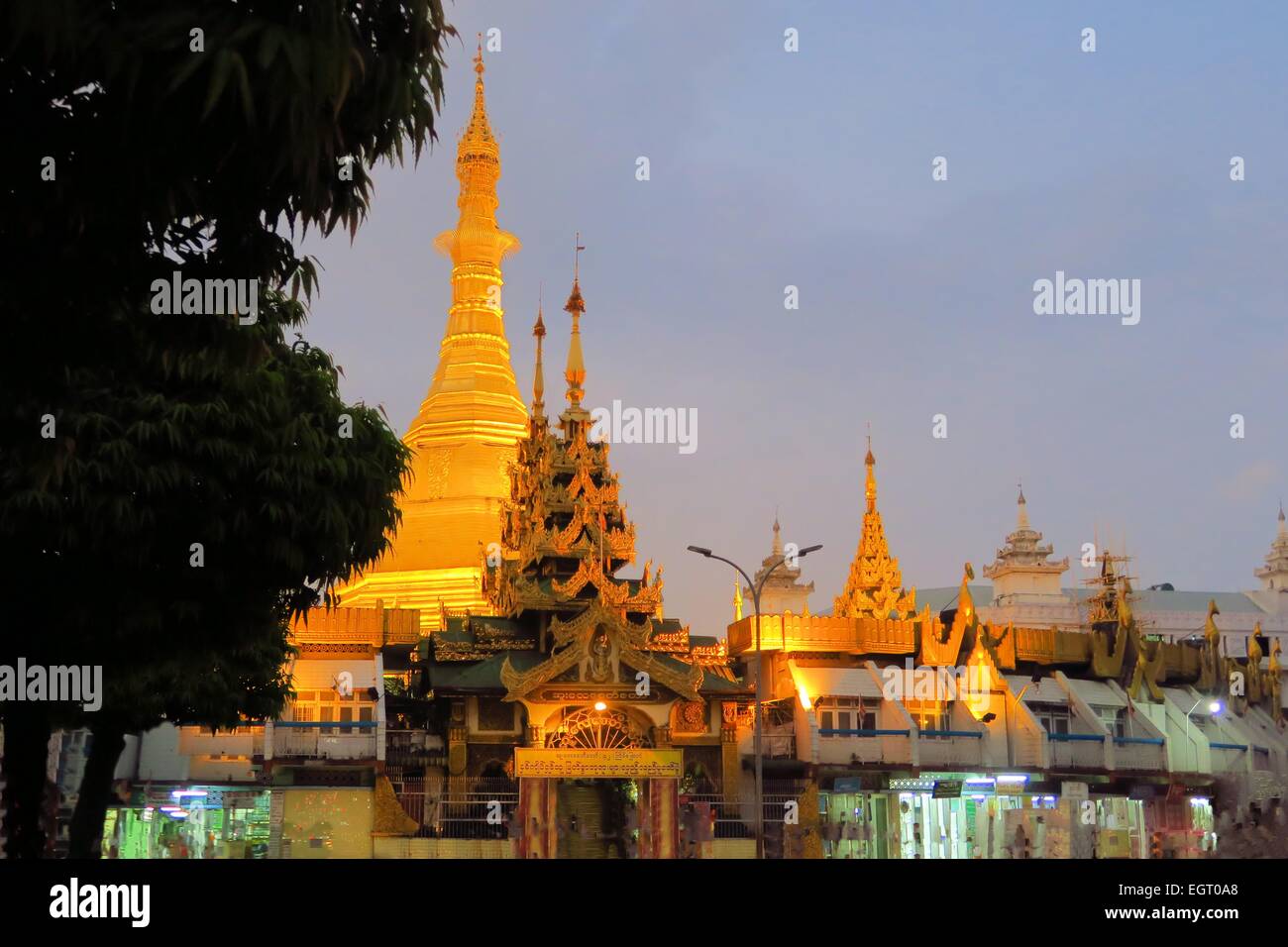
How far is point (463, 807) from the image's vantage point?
40.5m

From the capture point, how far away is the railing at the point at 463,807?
131 feet

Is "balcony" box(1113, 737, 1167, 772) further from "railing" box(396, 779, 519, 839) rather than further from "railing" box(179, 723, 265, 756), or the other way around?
"railing" box(179, 723, 265, 756)

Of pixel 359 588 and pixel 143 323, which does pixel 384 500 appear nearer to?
pixel 143 323

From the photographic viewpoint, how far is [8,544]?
1681 centimetres

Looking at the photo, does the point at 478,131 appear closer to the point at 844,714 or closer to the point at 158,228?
the point at 844,714

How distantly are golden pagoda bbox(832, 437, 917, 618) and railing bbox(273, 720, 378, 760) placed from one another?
970 inches

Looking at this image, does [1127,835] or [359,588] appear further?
[359,588]

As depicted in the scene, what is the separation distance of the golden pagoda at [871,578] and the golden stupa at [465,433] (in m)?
14.8

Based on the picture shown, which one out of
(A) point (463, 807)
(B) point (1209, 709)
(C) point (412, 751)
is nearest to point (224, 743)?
(C) point (412, 751)

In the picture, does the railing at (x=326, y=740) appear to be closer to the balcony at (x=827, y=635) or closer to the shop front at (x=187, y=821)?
the shop front at (x=187, y=821)

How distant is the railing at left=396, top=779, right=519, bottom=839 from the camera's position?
39875 mm
